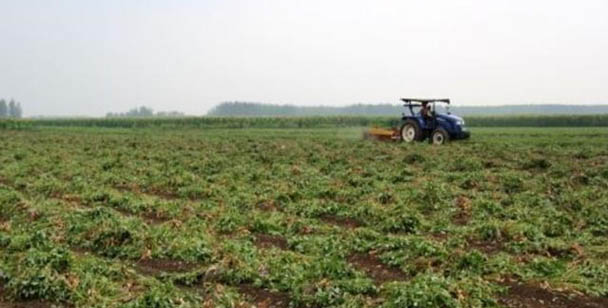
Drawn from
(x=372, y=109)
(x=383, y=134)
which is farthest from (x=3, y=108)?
(x=383, y=134)

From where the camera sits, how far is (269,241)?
9742 mm

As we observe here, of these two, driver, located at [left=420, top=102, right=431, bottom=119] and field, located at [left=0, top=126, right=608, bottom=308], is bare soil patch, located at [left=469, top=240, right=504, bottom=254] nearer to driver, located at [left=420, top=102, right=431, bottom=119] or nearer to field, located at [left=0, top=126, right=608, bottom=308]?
field, located at [left=0, top=126, right=608, bottom=308]

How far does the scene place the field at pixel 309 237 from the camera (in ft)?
23.0

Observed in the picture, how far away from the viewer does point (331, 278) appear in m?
7.50

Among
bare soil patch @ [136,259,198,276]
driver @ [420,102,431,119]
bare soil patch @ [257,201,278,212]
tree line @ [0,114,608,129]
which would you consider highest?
driver @ [420,102,431,119]

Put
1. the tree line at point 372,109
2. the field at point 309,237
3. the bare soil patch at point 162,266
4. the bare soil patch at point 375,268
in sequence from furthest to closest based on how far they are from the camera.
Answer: the tree line at point 372,109 → the bare soil patch at point 162,266 → the bare soil patch at point 375,268 → the field at point 309,237

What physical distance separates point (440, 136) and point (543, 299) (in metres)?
21.7

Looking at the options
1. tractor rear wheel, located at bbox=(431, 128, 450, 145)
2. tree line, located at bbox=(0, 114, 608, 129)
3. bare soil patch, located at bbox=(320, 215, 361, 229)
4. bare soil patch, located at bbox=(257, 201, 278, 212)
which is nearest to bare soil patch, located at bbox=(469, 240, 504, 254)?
bare soil patch, located at bbox=(320, 215, 361, 229)

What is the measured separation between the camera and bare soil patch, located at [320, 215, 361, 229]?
36.0 feet

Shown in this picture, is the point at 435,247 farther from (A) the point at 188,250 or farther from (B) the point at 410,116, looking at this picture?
(B) the point at 410,116

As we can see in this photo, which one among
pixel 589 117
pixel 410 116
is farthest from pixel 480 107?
pixel 410 116

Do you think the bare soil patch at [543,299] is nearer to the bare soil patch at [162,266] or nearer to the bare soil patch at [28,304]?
the bare soil patch at [162,266]

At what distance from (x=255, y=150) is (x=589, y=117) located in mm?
46658

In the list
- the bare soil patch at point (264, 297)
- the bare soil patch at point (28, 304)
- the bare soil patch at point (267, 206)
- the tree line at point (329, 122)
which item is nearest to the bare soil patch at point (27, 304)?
the bare soil patch at point (28, 304)
